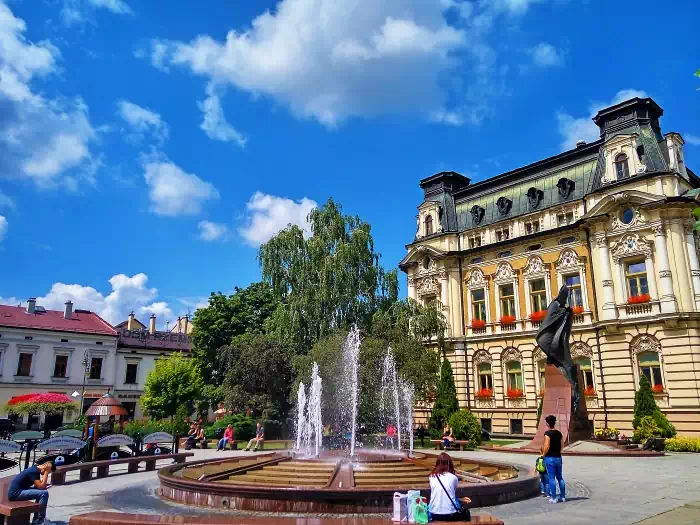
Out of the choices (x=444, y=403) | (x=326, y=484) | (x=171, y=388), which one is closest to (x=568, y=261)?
(x=444, y=403)

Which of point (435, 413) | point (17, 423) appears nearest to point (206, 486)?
point (435, 413)

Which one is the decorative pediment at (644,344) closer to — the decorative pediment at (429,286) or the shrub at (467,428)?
the shrub at (467,428)

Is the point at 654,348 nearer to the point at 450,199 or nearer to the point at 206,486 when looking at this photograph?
the point at 450,199

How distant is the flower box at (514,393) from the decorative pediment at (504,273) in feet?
23.4

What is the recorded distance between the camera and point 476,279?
123ft

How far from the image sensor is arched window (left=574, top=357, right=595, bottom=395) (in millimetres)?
30673

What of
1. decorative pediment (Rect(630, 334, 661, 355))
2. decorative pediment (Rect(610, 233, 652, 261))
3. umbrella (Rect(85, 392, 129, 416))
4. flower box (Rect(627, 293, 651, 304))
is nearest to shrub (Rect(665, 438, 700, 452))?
decorative pediment (Rect(630, 334, 661, 355))

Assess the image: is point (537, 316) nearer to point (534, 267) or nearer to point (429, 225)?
point (534, 267)

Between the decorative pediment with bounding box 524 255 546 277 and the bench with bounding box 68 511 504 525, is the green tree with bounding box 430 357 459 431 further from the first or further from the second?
the bench with bounding box 68 511 504 525

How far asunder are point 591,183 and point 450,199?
444 inches

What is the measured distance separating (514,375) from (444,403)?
5.39 m

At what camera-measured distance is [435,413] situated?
32688 mm

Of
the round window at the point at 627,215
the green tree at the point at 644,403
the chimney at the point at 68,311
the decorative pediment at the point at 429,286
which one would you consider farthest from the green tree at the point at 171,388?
the round window at the point at 627,215

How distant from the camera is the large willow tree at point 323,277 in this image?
1331 inches
